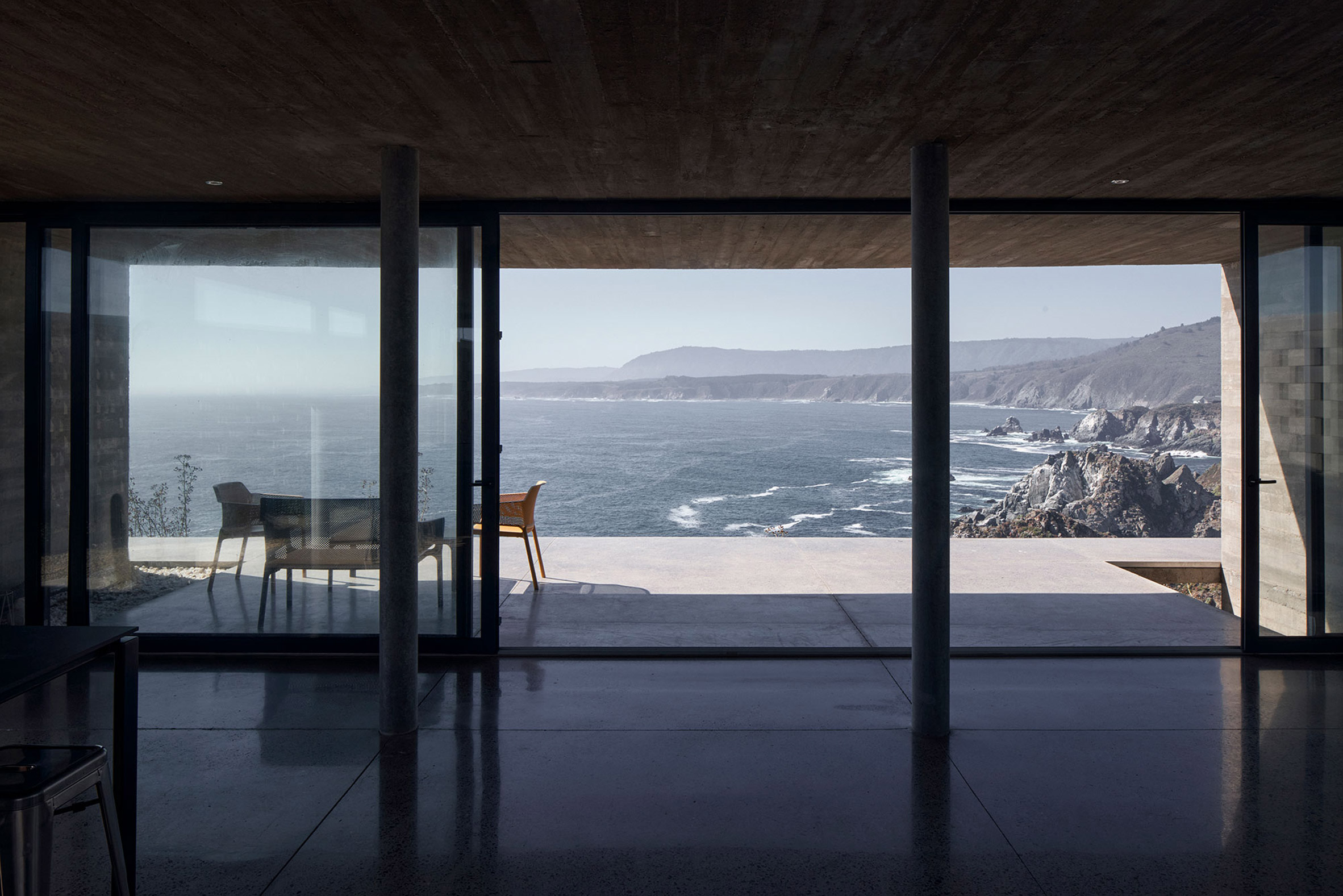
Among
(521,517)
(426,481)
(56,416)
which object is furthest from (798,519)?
(56,416)

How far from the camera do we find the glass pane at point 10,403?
15.6 feet

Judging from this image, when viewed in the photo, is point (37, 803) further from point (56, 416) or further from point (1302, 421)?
point (1302, 421)

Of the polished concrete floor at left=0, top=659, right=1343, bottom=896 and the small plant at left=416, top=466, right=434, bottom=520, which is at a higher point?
the small plant at left=416, top=466, right=434, bottom=520

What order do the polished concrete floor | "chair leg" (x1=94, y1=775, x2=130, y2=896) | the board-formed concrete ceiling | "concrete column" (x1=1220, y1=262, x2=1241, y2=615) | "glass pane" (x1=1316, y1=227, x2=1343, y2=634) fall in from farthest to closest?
"concrete column" (x1=1220, y1=262, x2=1241, y2=615) → "glass pane" (x1=1316, y1=227, x2=1343, y2=634) → the polished concrete floor → the board-formed concrete ceiling → "chair leg" (x1=94, y1=775, x2=130, y2=896)

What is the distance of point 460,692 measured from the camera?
4070 millimetres

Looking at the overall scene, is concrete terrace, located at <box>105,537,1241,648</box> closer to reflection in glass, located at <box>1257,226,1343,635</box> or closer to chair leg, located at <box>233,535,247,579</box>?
chair leg, located at <box>233,535,247,579</box>

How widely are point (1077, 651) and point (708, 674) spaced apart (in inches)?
86.1

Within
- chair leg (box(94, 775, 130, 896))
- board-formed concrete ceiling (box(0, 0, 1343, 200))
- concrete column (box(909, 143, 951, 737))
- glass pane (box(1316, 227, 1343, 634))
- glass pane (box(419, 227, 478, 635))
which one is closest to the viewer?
chair leg (box(94, 775, 130, 896))

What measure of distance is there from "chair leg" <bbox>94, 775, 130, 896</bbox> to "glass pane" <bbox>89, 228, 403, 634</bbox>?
103 inches

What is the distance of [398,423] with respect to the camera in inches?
141

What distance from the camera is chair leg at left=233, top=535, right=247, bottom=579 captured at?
458cm

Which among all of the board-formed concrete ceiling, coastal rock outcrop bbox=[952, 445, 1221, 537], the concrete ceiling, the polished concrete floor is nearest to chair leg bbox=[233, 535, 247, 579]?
the polished concrete floor

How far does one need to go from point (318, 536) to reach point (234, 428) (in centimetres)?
76

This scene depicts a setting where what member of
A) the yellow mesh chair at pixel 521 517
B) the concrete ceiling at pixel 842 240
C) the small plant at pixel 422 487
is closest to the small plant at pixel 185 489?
the small plant at pixel 422 487
